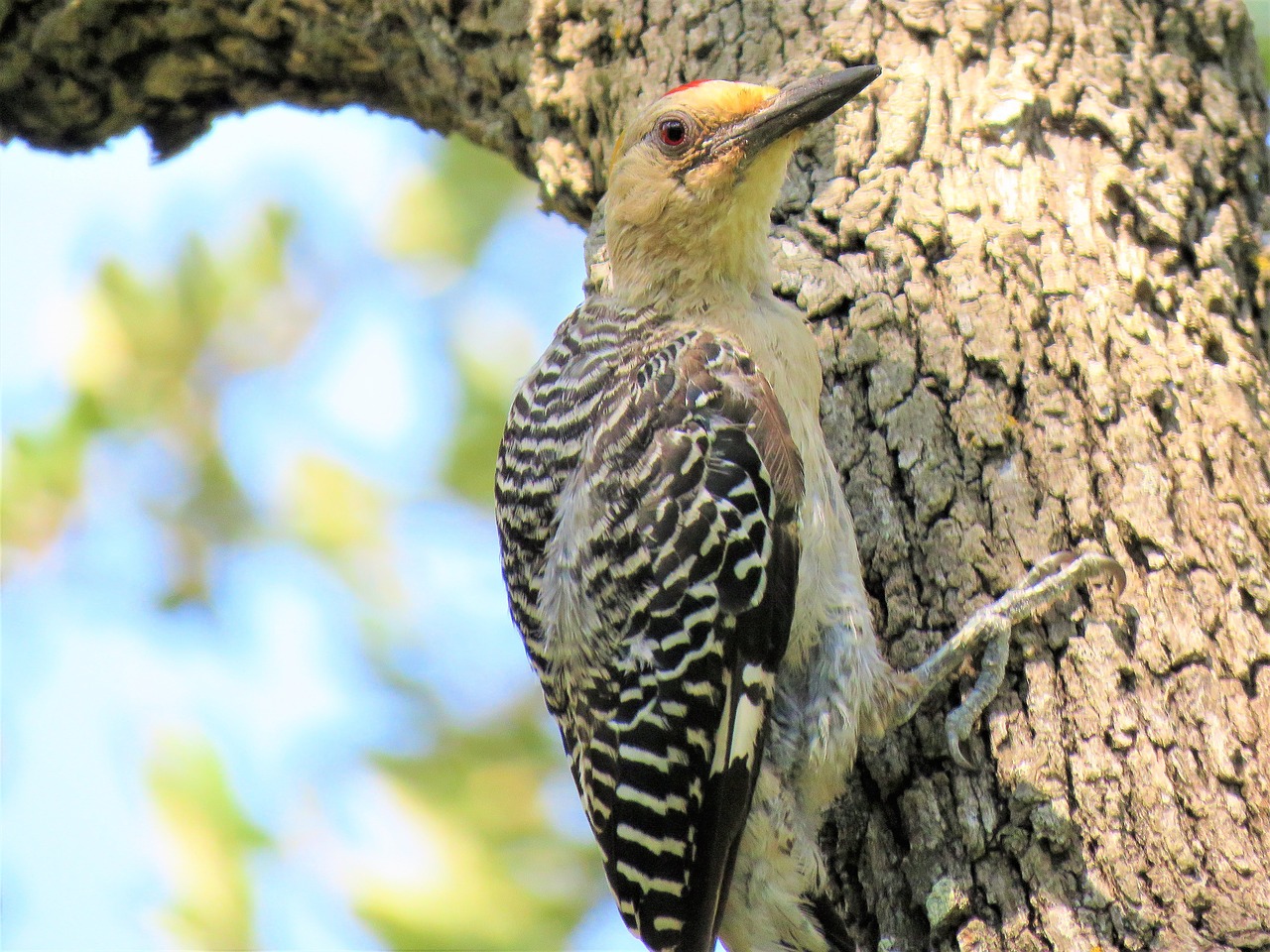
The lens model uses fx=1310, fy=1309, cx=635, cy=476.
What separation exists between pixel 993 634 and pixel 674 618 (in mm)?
800

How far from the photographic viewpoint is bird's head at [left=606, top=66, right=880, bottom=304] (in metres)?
3.84

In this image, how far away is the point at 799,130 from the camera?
381 centimetres

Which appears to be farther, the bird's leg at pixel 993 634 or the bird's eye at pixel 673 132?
the bird's eye at pixel 673 132

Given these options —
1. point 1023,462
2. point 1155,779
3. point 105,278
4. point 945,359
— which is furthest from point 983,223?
point 105,278

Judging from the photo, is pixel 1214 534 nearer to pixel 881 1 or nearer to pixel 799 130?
pixel 799 130

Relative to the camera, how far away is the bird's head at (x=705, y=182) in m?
3.84

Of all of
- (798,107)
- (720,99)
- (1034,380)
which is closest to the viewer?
(1034,380)

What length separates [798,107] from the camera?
3.71 m

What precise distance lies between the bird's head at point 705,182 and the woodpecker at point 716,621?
0.03 metres

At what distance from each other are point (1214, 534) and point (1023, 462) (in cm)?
51

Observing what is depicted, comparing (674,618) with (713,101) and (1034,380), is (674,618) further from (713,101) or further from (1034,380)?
(713,101)

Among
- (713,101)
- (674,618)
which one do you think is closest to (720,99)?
(713,101)

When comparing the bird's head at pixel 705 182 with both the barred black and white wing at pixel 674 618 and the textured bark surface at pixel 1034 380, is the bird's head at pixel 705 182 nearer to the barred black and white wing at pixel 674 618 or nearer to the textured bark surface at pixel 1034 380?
the textured bark surface at pixel 1034 380

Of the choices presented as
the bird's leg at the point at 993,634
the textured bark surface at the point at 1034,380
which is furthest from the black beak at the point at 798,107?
the bird's leg at the point at 993,634
